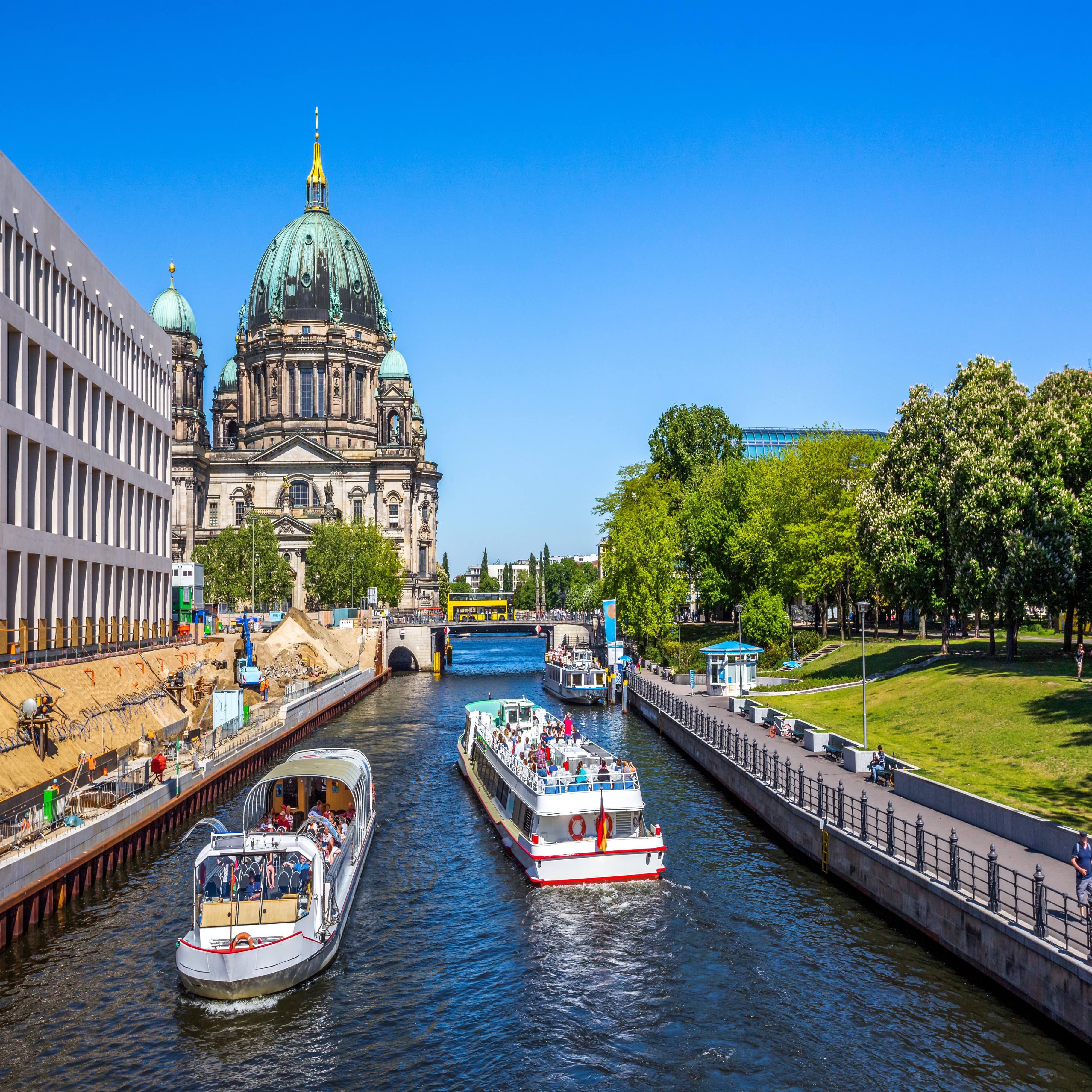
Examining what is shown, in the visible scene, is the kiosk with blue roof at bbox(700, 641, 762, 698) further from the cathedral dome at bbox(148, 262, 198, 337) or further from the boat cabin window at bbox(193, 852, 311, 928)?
the cathedral dome at bbox(148, 262, 198, 337)

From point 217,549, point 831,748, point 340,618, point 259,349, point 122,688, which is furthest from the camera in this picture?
point 259,349

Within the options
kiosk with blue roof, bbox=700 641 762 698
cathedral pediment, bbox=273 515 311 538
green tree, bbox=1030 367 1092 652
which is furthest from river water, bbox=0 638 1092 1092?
cathedral pediment, bbox=273 515 311 538

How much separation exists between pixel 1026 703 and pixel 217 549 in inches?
4225

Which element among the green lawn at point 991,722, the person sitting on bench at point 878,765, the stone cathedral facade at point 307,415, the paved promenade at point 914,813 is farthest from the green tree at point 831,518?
the stone cathedral facade at point 307,415

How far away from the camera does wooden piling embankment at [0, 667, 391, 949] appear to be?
88.8 feet

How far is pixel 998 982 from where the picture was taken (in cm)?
2280

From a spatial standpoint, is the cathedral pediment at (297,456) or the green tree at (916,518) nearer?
the green tree at (916,518)

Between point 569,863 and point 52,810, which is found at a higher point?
point 52,810

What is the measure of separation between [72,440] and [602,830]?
35186 mm

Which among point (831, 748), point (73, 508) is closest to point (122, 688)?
point (73, 508)

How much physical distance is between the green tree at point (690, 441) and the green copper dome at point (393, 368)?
65.0m

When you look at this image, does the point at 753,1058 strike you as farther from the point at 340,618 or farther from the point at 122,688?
the point at 340,618

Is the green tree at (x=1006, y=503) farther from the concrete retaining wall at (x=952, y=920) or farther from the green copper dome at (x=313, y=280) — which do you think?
the green copper dome at (x=313, y=280)

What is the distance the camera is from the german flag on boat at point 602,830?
32.8 meters
